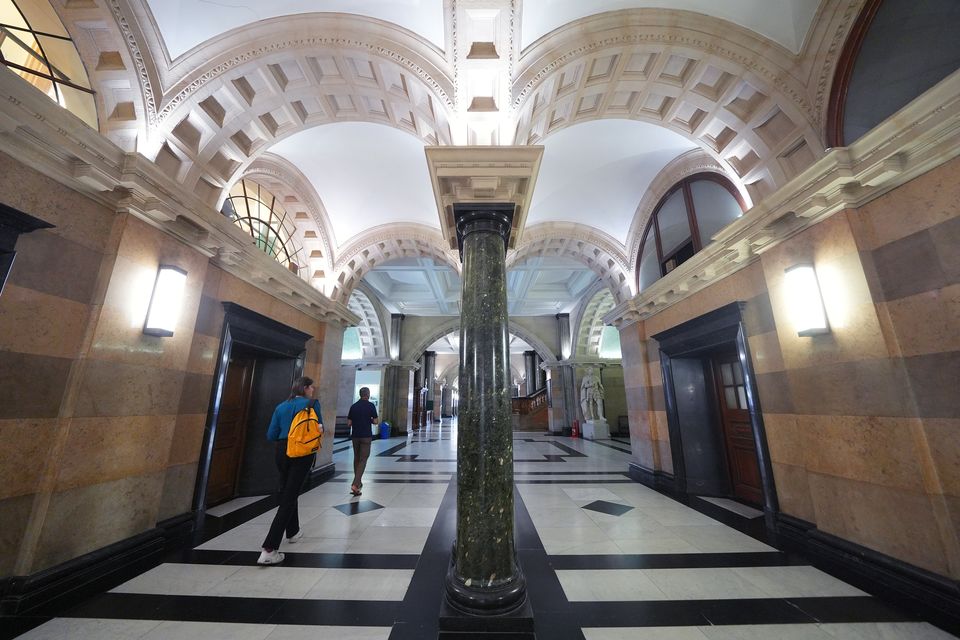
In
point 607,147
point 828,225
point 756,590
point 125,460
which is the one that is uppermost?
point 607,147

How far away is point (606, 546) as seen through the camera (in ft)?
10.3

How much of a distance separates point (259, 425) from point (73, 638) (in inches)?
137

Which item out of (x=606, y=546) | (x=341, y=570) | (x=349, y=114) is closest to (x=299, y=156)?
(x=349, y=114)

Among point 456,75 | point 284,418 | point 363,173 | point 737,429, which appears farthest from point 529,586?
point 363,173

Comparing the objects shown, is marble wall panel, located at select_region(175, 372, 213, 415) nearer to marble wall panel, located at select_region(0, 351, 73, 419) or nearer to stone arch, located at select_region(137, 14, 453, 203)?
marble wall panel, located at select_region(0, 351, 73, 419)

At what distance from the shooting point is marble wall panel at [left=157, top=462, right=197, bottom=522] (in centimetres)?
332

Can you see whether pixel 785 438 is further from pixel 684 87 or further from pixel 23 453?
pixel 23 453

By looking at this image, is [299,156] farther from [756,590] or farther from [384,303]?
[384,303]

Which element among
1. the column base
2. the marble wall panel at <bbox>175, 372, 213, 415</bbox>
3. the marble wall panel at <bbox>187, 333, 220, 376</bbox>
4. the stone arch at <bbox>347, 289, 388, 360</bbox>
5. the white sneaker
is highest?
the stone arch at <bbox>347, 289, 388, 360</bbox>

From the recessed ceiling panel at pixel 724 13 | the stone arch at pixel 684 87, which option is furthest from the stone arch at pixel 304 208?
the recessed ceiling panel at pixel 724 13

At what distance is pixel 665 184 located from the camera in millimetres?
5668

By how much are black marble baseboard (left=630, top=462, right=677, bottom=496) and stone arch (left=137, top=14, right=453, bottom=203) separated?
585 centimetres

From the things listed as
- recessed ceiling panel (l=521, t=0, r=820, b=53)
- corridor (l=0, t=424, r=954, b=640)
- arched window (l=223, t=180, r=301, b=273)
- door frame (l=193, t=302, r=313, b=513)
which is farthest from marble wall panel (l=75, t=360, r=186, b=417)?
recessed ceiling panel (l=521, t=0, r=820, b=53)

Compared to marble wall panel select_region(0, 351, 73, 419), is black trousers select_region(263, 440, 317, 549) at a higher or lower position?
lower
